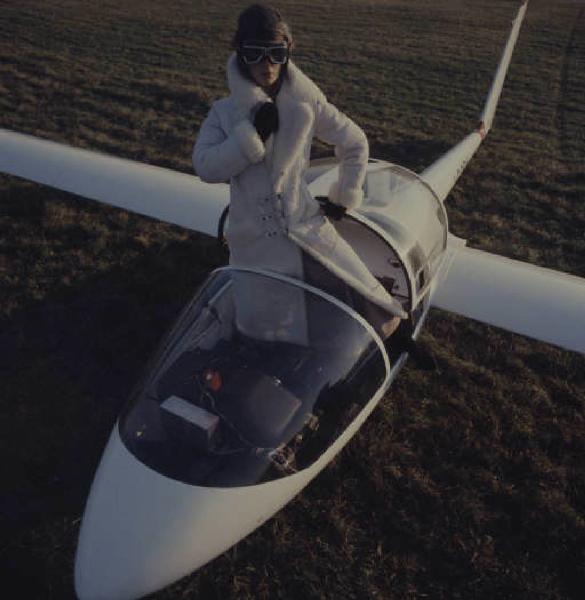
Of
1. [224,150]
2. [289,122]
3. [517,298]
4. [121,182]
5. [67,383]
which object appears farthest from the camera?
[121,182]

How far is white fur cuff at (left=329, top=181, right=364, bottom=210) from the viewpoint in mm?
3908

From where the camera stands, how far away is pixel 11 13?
21.0 metres

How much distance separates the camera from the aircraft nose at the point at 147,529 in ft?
9.13

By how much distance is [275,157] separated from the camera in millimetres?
3465

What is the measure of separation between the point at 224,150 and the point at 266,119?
32cm

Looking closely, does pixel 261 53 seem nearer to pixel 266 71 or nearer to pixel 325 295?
pixel 266 71

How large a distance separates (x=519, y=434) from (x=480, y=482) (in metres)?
0.71

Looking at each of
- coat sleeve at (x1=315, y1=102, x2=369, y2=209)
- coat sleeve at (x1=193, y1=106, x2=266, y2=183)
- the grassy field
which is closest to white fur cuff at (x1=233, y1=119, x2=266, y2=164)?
coat sleeve at (x1=193, y1=106, x2=266, y2=183)

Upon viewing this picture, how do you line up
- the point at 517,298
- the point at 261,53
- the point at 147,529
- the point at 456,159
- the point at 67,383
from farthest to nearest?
the point at 456,159
the point at 517,298
the point at 67,383
the point at 261,53
the point at 147,529

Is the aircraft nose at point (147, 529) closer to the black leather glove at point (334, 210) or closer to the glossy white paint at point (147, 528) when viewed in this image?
the glossy white paint at point (147, 528)

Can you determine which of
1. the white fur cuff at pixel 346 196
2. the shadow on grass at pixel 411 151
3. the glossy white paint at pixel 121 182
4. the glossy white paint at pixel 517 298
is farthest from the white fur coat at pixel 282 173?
the shadow on grass at pixel 411 151

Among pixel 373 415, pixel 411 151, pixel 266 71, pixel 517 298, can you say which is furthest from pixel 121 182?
pixel 411 151

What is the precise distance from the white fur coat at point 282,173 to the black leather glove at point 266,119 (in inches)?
1.7

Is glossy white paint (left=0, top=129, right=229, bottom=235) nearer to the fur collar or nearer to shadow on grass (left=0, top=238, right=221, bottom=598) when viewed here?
shadow on grass (left=0, top=238, right=221, bottom=598)
